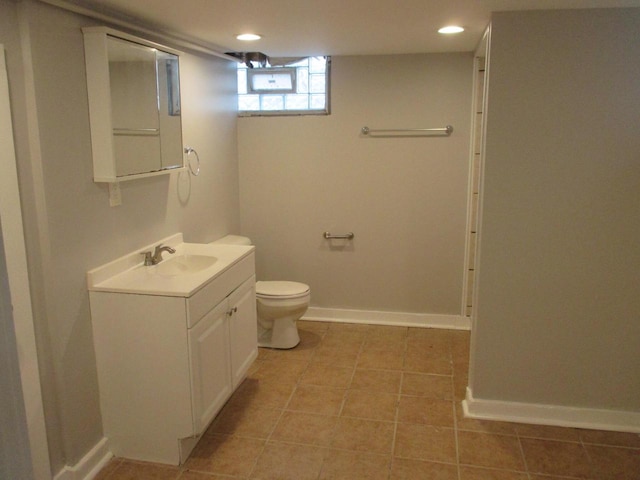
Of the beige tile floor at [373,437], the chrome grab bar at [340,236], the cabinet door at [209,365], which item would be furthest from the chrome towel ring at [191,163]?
the beige tile floor at [373,437]

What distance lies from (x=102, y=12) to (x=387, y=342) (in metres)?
2.73

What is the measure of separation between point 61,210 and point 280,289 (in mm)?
1802

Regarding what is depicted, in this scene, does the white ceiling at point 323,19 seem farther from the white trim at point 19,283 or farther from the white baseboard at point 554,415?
the white baseboard at point 554,415

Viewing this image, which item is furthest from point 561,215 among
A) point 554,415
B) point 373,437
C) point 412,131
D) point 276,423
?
point 276,423

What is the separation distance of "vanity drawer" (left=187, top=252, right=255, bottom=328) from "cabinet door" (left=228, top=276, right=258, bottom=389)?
2.1 inches

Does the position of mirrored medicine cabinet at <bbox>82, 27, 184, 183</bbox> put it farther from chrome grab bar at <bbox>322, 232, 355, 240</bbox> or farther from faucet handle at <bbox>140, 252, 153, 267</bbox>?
chrome grab bar at <bbox>322, 232, 355, 240</bbox>

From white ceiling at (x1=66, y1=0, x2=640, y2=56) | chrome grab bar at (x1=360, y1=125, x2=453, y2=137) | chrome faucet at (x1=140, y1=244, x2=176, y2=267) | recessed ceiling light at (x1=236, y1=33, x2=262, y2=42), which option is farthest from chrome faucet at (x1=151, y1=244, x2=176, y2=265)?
chrome grab bar at (x1=360, y1=125, x2=453, y2=137)

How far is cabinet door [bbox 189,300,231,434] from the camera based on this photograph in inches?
100.0

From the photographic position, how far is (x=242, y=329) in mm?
3137

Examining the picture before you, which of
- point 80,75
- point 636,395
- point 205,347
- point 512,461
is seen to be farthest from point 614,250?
point 80,75

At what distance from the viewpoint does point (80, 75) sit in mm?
2387

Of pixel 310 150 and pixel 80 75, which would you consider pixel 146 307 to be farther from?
pixel 310 150

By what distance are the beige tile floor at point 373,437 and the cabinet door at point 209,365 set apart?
201mm

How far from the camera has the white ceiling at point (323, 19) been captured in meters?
2.45
